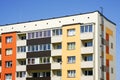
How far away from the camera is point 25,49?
8088 cm

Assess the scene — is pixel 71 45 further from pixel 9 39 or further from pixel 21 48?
pixel 9 39

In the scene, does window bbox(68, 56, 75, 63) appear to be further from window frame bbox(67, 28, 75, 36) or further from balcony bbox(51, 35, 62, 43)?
window frame bbox(67, 28, 75, 36)

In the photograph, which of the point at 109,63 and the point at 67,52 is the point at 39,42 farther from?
the point at 109,63

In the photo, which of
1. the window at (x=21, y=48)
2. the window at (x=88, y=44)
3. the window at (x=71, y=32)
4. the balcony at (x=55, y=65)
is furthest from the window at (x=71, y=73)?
the window at (x=21, y=48)

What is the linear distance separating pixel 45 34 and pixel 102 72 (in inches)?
608

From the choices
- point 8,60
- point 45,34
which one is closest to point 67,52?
point 45,34

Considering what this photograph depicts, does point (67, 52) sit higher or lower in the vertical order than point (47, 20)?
lower

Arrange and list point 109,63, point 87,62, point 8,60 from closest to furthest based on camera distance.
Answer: point 87,62, point 109,63, point 8,60

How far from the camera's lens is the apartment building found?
71562mm

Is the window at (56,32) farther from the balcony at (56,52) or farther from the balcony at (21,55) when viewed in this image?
the balcony at (21,55)

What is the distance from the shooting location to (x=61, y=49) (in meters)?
75.1

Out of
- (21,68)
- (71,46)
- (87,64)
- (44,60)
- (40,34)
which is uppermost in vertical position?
(40,34)

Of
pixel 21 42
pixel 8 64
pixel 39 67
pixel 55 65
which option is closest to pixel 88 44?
pixel 55 65

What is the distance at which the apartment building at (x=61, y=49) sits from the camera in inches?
2817
